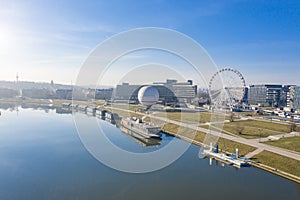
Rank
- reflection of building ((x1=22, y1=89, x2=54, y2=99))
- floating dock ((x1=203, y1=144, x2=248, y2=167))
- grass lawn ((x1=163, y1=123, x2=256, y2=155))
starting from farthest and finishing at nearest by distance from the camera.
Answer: reflection of building ((x1=22, y1=89, x2=54, y2=99)), grass lawn ((x1=163, y1=123, x2=256, y2=155)), floating dock ((x1=203, y1=144, x2=248, y2=167))

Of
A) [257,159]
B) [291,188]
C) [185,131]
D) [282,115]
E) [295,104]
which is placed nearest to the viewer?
[291,188]

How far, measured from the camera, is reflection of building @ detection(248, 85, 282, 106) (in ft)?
94.7

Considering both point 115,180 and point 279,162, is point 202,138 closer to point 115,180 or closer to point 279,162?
point 279,162

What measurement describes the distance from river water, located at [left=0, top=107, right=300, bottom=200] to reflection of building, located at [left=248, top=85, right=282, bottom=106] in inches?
948

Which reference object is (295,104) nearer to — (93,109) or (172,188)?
(93,109)

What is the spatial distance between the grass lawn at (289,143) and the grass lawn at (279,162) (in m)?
1.05

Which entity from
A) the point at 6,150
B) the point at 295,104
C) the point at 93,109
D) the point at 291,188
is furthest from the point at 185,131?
the point at 295,104

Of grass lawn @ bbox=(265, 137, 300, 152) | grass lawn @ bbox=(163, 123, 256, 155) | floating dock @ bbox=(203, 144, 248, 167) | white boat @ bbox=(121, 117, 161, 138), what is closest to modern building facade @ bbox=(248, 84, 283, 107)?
grass lawn @ bbox=(163, 123, 256, 155)

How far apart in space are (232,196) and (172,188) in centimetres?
130

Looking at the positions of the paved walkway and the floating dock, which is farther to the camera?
the paved walkway

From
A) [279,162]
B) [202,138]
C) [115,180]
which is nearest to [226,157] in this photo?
[279,162]

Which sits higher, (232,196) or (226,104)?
(226,104)

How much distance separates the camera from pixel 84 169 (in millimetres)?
6145

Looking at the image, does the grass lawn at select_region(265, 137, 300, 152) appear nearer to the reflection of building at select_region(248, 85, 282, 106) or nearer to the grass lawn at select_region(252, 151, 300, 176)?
the grass lawn at select_region(252, 151, 300, 176)
